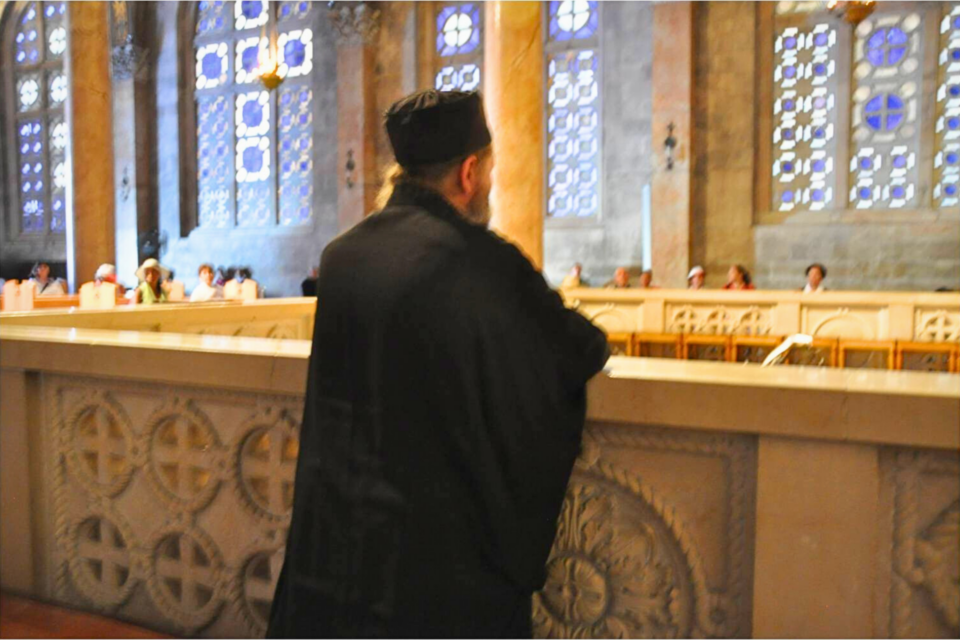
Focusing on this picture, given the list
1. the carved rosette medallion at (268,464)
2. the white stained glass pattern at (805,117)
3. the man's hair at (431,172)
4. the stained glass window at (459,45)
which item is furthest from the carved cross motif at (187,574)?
the stained glass window at (459,45)

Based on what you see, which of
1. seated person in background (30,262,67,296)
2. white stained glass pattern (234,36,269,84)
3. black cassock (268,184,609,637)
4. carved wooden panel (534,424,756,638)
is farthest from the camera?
white stained glass pattern (234,36,269,84)

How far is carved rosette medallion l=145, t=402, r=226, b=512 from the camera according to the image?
2.64 m

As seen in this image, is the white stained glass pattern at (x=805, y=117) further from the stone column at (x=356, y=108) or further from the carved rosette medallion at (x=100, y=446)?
the carved rosette medallion at (x=100, y=446)

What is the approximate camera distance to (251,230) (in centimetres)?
1730

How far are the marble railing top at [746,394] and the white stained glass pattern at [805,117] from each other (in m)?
11.3

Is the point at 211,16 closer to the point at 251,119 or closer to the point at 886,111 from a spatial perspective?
the point at 251,119

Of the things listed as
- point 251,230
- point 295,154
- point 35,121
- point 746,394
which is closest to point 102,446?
point 746,394

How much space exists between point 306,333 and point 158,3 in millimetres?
14905

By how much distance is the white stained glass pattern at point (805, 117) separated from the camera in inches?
482

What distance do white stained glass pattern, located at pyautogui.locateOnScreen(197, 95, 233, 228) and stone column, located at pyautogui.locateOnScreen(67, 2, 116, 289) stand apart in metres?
7.43

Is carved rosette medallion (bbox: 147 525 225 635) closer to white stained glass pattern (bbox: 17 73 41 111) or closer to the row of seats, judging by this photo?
the row of seats

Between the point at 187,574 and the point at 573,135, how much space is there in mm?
12375

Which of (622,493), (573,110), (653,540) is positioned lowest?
(653,540)

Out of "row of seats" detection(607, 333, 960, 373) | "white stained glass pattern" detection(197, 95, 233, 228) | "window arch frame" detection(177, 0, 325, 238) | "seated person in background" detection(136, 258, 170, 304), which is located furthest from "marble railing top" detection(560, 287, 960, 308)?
"white stained glass pattern" detection(197, 95, 233, 228)
